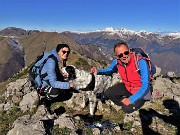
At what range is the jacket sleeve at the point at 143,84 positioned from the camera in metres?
11.2

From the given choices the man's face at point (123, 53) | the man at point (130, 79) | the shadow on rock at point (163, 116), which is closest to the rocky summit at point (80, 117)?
the shadow on rock at point (163, 116)

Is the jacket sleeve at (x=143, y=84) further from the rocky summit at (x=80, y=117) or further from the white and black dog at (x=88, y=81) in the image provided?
the white and black dog at (x=88, y=81)

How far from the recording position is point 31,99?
22734mm

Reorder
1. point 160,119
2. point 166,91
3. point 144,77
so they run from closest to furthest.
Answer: point 144,77
point 160,119
point 166,91

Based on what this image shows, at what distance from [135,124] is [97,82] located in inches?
160

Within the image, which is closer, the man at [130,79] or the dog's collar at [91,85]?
the man at [130,79]

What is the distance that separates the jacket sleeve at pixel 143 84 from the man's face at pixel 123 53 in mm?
712

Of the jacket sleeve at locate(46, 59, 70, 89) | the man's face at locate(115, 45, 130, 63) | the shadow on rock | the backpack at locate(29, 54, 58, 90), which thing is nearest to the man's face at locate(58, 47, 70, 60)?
the backpack at locate(29, 54, 58, 90)

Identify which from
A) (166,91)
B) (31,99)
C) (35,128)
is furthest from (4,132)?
(166,91)

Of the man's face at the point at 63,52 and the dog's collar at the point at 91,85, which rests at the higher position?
the man's face at the point at 63,52

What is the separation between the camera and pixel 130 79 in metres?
13.2

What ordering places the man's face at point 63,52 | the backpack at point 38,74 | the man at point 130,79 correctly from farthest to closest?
1. the backpack at point 38,74
2. the man's face at point 63,52
3. the man at point 130,79

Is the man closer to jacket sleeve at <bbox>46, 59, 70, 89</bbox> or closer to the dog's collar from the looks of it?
jacket sleeve at <bbox>46, 59, 70, 89</bbox>

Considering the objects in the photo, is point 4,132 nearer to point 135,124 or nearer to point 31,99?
point 31,99
